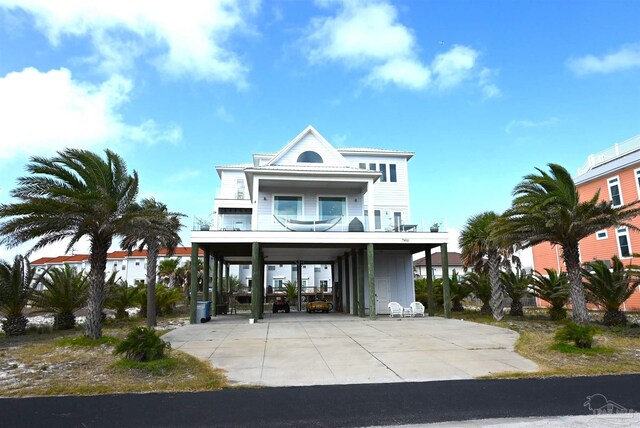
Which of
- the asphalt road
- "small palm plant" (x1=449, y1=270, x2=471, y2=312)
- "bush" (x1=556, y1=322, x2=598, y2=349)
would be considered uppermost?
"small palm plant" (x1=449, y1=270, x2=471, y2=312)

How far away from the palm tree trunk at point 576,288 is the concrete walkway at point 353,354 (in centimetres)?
275

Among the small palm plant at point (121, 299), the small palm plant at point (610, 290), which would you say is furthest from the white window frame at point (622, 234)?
the small palm plant at point (121, 299)

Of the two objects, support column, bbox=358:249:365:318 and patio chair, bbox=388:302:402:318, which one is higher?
support column, bbox=358:249:365:318

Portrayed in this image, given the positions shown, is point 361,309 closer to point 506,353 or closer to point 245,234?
point 245,234

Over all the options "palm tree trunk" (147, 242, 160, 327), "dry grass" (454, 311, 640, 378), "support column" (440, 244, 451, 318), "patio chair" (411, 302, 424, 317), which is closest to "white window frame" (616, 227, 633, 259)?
"support column" (440, 244, 451, 318)

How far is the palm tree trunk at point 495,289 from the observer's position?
19.9 m

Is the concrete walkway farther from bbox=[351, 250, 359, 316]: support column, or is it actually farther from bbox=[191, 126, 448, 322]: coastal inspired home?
bbox=[351, 250, 359, 316]: support column

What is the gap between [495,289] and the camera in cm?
2036

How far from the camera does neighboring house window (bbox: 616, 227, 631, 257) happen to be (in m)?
26.2

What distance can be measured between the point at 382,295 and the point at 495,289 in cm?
676

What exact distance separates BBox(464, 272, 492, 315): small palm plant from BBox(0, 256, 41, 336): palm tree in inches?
876

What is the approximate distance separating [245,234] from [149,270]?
17.6 feet

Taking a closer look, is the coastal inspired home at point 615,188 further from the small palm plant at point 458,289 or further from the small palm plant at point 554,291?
the small palm plant at point 458,289

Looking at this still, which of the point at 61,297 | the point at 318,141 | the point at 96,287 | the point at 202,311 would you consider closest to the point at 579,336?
the point at 96,287
